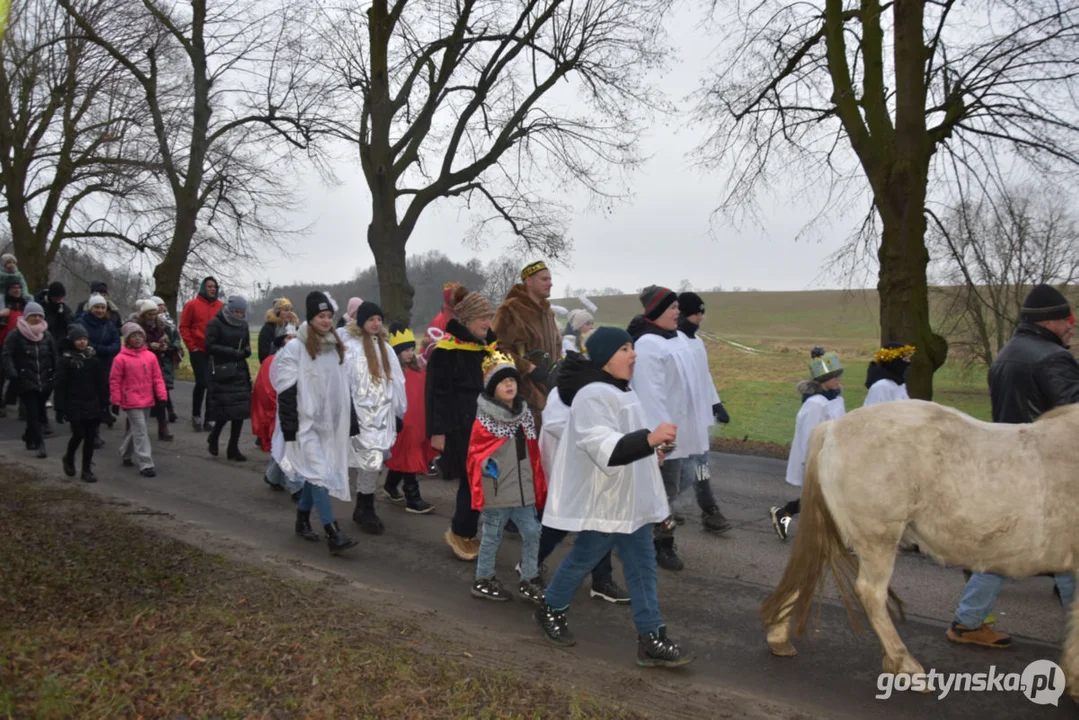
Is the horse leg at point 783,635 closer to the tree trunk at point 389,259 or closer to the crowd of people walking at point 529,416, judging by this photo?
the crowd of people walking at point 529,416

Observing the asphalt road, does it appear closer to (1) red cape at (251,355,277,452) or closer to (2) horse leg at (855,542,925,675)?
(2) horse leg at (855,542,925,675)

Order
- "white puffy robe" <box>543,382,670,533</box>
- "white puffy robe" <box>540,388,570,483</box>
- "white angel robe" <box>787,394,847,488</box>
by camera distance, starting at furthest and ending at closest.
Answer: "white angel robe" <box>787,394,847,488</box> → "white puffy robe" <box>540,388,570,483</box> → "white puffy robe" <box>543,382,670,533</box>

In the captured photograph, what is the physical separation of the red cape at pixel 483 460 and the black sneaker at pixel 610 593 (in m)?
0.75

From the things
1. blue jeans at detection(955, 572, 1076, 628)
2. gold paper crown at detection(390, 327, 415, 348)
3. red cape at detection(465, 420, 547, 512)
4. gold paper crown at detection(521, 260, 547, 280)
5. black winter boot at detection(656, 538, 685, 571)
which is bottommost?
black winter boot at detection(656, 538, 685, 571)

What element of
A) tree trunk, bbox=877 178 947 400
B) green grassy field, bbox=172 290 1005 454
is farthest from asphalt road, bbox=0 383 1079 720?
green grassy field, bbox=172 290 1005 454

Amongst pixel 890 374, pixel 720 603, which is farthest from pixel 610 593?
pixel 890 374

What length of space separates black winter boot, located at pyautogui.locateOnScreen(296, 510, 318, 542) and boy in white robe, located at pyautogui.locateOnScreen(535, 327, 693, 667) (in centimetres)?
314

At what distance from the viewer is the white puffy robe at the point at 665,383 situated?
21.9ft

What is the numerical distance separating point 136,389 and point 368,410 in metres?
4.17

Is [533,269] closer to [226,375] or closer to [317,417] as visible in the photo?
[317,417]

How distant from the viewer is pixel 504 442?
6.03 metres

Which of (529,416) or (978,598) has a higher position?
(529,416)

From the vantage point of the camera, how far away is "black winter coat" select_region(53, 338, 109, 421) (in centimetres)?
941

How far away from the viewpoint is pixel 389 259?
17.8 metres
